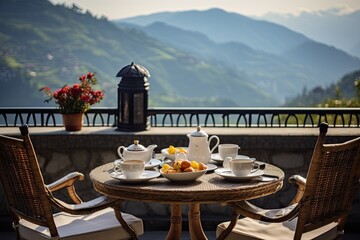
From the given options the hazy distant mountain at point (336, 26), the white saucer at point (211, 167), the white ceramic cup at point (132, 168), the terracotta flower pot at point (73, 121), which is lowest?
the white saucer at point (211, 167)

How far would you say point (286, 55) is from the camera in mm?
62844

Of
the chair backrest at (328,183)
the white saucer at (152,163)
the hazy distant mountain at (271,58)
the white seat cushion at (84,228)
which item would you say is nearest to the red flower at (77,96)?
→ the white saucer at (152,163)

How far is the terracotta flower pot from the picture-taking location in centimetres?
431

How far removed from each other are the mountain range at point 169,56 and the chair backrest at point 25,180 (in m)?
32.3

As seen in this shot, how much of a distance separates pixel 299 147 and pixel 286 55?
6013cm

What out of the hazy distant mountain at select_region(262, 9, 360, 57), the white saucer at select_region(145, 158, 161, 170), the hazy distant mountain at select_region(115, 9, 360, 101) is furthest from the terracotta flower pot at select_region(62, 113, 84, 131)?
the hazy distant mountain at select_region(115, 9, 360, 101)

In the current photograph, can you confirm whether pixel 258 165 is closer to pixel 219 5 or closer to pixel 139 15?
pixel 139 15

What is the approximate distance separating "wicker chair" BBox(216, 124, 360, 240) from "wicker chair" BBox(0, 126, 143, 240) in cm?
54

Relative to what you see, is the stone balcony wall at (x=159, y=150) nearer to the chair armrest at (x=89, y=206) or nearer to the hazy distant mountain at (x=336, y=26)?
the chair armrest at (x=89, y=206)

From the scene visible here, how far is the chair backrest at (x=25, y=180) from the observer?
258 centimetres

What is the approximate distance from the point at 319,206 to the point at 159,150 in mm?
1733

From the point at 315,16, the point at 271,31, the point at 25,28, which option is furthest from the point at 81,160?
the point at 271,31

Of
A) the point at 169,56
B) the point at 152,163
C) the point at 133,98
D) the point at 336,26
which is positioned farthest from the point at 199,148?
the point at 336,26

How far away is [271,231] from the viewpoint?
9.02 ft
